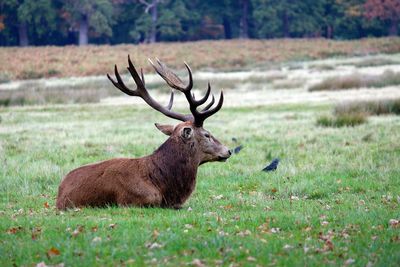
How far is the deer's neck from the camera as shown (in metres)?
10.2

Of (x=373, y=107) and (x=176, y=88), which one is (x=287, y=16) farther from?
(x=176, y=88)

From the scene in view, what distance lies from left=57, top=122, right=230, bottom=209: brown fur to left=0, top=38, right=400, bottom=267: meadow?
32 cm

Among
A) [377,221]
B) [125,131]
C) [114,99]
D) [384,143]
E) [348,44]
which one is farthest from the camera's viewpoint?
[348,44]

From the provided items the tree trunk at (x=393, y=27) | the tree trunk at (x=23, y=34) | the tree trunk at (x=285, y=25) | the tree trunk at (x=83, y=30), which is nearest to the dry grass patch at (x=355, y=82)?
the tree trunk at (x=83, y=30)

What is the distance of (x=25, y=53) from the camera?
6306cm

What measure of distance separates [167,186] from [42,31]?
71034mm

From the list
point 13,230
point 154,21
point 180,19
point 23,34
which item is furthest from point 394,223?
point 180,19

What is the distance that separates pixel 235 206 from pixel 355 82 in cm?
2455

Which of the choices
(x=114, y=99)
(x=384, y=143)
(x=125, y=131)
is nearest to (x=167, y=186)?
(x=384, y=143)

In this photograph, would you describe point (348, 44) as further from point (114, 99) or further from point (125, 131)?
point (125, 131)

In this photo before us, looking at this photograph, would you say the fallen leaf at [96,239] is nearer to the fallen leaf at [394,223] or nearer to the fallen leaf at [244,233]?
the fallen leaf at [244,233]

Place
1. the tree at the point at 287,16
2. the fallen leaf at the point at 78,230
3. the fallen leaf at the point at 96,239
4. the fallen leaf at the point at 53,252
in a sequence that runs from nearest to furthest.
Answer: the fallen leaf at the point at 53,252 → the fallen leaf at the point at 96,239 → the fallen leaf at the point at 78,230 → the tree at the point at 287,16

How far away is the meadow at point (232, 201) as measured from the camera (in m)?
7.14

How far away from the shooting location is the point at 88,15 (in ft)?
251
